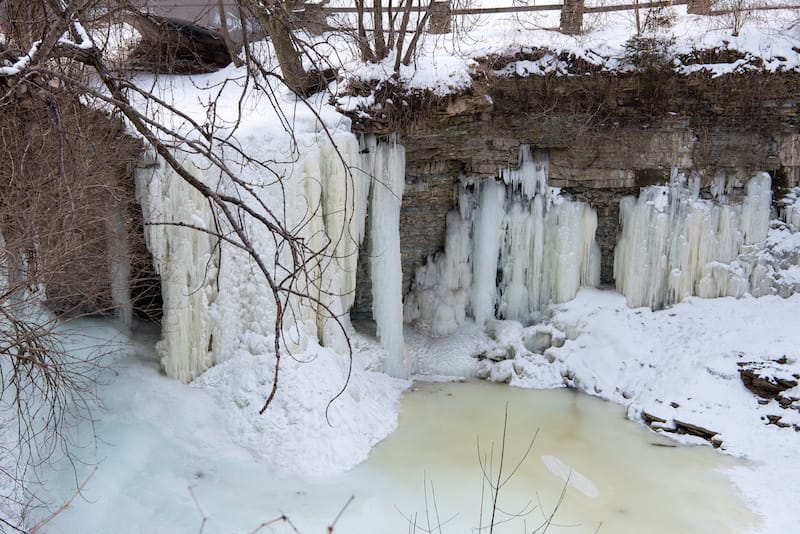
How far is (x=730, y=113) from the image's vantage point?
9727 mm

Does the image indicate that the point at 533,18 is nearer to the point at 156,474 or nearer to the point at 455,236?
the point at 455,236

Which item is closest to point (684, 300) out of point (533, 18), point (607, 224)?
point (607, 224)

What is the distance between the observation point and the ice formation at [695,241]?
32.1 feet

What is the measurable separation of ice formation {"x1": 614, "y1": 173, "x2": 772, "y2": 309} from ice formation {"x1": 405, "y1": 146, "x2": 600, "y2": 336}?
0.74 m

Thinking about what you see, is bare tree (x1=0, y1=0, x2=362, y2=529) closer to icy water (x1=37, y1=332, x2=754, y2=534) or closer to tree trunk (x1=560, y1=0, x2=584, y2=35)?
icy water (x1=37, y1=332, x2=754, y2=534)

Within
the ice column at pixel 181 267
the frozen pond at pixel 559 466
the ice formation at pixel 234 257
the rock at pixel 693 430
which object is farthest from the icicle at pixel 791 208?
the ice column at pixel 181 267

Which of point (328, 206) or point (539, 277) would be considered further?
point (539, 277)

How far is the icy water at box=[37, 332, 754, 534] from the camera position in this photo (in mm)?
6242

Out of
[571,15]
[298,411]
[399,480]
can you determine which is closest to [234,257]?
[298,411]

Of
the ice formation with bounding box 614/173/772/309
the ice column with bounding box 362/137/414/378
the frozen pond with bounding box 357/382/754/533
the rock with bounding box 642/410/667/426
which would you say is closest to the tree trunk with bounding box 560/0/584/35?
the ice formation with bounding box 614/173/772/309

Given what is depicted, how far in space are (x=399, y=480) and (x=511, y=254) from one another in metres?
4.26

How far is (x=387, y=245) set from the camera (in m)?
9.26

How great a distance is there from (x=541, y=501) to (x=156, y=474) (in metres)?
3.69

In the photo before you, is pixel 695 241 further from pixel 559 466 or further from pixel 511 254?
pixel 559 466
